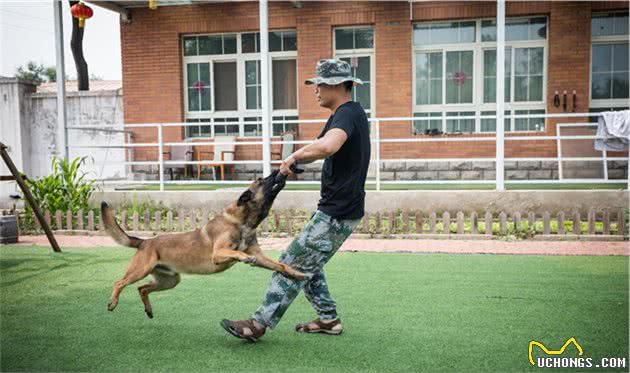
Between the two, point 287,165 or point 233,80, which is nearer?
point 287,165

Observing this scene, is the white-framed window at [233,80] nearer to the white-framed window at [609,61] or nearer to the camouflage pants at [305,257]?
the white-framed window at [609,61]

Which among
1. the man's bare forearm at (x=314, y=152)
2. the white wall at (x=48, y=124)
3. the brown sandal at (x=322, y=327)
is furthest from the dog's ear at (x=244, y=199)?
the white wall at (x=48, y=124)

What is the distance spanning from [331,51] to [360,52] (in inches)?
27.3

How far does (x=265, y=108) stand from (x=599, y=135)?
602 centimetres

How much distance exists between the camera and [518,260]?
23.8ft

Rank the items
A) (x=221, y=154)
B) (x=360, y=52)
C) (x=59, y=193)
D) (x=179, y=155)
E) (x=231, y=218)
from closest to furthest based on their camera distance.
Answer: (x=231, y=218) < (x=59, y=193) < (x=360, y=52) < (x=221, y=154) < (x=179, y=155)

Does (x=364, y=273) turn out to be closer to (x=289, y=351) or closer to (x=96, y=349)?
(x=289, y=351)

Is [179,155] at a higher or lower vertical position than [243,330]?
higher

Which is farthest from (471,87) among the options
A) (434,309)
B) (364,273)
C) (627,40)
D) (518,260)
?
(434,309)

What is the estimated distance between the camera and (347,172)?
13.4 feet

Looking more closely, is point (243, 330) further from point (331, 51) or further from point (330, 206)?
point (331, 51)

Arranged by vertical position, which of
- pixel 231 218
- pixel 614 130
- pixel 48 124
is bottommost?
pixel 231 218

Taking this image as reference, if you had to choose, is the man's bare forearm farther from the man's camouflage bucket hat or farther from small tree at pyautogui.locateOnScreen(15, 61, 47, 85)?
small tree at pyautogui.locateOnScreen(15, 61, 47, 85)

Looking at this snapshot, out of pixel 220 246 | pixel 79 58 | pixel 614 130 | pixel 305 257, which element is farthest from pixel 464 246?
pixel 79 58
